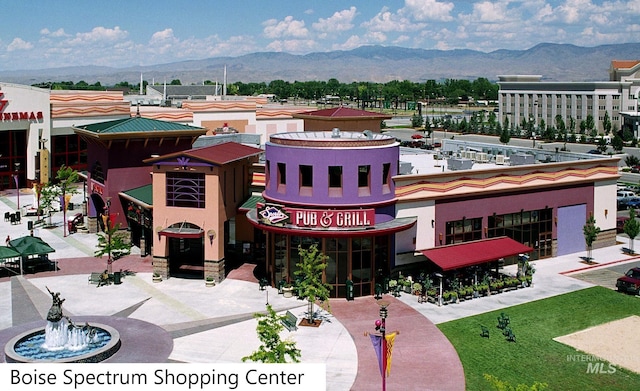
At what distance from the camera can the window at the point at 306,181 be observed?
47.6 meters

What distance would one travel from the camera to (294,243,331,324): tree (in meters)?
41.2

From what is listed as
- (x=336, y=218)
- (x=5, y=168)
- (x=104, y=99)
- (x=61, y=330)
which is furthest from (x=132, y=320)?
(x=104, y=99)

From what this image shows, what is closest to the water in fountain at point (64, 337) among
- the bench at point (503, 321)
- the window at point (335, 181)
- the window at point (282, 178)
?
the window at point (282, 178)

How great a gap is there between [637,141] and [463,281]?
111399 mm

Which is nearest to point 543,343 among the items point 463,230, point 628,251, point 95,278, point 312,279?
point 312,279

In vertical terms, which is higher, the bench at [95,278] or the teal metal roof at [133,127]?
the teal metal roof at [133,127]

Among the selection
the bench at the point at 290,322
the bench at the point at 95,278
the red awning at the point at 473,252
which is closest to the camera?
the bench at the point at 290,322

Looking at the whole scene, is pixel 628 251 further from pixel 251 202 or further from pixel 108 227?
pixel 108 227

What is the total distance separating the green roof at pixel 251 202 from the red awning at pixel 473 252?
1336cm

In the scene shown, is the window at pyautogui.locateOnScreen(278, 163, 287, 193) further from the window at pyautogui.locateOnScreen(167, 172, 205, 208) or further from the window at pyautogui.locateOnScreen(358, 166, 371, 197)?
the window at pyautogui.locateOnScreen(167, 172, 205, 208)

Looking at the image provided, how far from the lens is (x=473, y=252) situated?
4959 cm

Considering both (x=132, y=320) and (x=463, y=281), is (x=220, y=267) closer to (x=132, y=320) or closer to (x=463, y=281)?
(x=132, y=320)

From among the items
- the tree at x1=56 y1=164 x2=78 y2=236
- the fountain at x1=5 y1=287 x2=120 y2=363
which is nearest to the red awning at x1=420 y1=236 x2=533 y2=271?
the fountain at x1=5 y1=287 x2=120 y2=363

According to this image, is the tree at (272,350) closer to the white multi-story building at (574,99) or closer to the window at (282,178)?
the window at (282,178)
